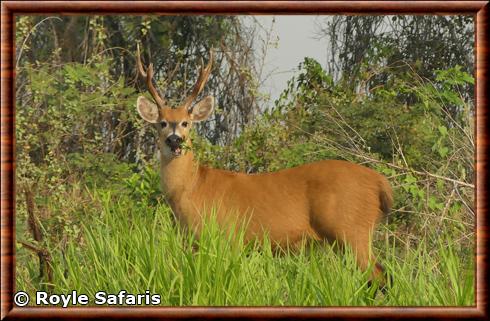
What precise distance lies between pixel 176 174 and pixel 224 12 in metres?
2.35

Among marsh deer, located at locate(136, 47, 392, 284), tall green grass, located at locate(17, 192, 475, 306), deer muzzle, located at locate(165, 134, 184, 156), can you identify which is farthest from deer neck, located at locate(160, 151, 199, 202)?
tall green grass, located at locate(17, 192, 475, 306)

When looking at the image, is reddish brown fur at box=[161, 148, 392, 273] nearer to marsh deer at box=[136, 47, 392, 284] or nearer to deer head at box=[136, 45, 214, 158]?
marsh deer at box=[136, 47, 392, 284]

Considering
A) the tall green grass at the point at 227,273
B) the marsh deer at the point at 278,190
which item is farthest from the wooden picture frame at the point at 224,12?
the marsh deer at the point at 278,190

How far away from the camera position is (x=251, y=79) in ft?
34.6

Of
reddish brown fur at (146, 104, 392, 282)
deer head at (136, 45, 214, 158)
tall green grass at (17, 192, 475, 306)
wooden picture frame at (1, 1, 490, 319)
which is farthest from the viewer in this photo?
deer head at (136, 45, 214, 158)

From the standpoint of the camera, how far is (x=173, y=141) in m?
8.36

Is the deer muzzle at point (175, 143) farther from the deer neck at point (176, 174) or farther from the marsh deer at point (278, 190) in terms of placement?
the deer neck at point (176, 174)

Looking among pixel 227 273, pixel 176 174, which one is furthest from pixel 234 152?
pixel 227 273

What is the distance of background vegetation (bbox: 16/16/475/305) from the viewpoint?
6.75 meters

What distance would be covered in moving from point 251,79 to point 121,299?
14.6 ft

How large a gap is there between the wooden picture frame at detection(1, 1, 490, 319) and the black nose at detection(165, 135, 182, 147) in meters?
1.88

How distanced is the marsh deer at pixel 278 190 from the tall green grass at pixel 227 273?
83 centimetres

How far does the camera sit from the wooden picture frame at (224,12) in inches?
245

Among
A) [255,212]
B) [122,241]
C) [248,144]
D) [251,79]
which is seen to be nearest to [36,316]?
[122,241]
